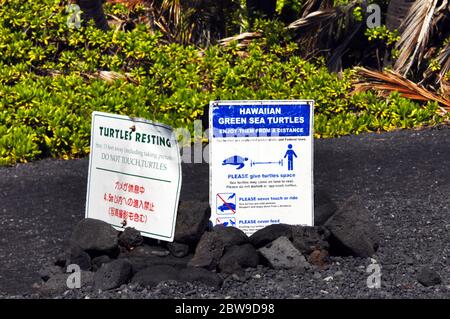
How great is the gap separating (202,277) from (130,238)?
650 millimetres

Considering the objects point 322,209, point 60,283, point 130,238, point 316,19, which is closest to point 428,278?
point 322,209

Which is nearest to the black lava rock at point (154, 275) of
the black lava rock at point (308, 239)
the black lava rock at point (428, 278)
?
the black lava rock at point (308, 239)

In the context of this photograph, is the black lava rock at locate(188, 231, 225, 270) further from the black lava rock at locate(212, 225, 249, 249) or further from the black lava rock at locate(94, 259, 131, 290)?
the black lava rock at locate(94, 259, 131, 290)

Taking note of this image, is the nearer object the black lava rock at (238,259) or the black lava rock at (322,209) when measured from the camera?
the black lava rock at (238,259)

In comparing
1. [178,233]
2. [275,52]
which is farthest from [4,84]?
[178,233]

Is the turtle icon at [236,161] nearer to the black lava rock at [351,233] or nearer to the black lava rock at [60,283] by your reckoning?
the black lava rock at [351,233]

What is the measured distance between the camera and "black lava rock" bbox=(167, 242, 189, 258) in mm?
6102

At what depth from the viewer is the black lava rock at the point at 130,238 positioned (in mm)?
6168

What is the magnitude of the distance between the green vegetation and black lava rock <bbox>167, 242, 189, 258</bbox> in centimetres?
278

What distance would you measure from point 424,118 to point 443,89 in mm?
804

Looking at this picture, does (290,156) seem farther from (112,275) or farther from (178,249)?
(112,275)

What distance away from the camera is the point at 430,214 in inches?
273

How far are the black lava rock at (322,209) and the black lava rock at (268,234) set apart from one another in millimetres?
401

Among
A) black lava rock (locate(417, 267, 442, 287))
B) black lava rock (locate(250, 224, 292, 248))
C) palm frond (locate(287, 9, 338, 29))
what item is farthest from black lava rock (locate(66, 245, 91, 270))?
palm frond (locate(287, 9, 338, 29))
